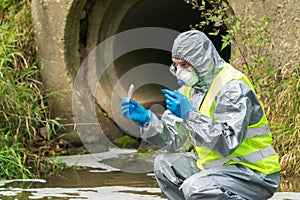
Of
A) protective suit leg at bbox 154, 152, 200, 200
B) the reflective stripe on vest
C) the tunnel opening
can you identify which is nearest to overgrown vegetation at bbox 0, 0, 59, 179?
the tunnel opening

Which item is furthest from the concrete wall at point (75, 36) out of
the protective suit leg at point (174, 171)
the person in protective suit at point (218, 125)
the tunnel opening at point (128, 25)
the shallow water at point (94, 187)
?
the person in protective suit at point (218, 125)

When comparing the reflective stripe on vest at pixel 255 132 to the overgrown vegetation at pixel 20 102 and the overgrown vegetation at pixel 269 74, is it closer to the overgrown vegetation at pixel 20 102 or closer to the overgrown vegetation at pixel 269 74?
the overgrown vegetation at pixel 269 74

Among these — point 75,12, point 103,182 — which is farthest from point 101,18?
point 103,182

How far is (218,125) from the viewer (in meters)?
3.77

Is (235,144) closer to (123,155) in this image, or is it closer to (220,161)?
(220,161)

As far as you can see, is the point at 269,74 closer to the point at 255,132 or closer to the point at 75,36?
the point at 75,36

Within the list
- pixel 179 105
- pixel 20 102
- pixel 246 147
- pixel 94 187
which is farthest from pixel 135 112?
pixel 20 102

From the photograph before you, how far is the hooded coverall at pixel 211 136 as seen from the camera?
3.78 m

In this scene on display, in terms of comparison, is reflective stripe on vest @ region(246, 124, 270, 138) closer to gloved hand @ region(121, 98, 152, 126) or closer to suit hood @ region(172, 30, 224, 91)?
suit hood @ region(172, 30, 224, 91)

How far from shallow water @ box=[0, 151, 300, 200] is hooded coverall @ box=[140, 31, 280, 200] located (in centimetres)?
116

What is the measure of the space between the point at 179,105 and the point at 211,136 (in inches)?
11.3

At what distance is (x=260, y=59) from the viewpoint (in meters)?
6.49

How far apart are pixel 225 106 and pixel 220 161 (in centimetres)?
37

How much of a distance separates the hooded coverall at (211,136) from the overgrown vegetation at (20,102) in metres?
2.22
